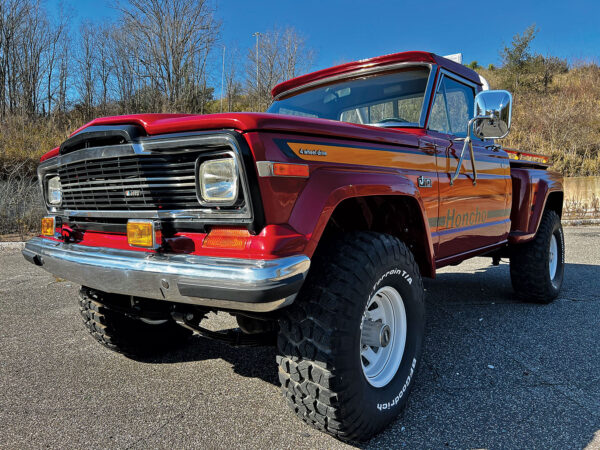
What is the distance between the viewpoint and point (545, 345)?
3039mm

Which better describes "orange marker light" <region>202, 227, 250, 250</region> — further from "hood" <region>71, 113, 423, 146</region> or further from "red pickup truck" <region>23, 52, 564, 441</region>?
"hood" <region>71, 113, 423, 146</region>

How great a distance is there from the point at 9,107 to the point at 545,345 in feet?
53.6

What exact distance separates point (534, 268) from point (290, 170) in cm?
334

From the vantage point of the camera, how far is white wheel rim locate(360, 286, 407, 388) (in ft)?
7.01

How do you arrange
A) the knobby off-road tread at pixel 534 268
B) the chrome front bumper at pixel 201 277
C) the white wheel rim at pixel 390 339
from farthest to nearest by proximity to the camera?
the knobby off-road tread at pixel 534 268 < the white wheel rim at pixel 390 339 < the chrome front bumper at pixel 201 277

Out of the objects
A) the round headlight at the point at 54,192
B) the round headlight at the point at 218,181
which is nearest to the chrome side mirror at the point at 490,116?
the round headlight at the point at 218,181

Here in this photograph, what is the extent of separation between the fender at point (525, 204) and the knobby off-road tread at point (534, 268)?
→ 180 millimetres

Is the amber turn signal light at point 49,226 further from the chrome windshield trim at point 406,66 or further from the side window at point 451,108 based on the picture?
the side window at point 451,108

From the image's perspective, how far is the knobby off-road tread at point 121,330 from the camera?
2656 millimetres

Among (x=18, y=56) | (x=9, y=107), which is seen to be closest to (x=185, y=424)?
(x=9, y=107)

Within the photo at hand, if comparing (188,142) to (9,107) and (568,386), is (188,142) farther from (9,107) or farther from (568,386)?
(9,107)

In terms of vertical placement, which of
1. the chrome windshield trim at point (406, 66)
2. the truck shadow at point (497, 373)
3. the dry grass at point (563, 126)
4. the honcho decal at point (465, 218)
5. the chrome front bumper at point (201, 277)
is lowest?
the truck shadow at point (497, 373)

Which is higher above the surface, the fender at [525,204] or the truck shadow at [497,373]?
the fender at [525,204]

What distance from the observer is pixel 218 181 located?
1.70 m
